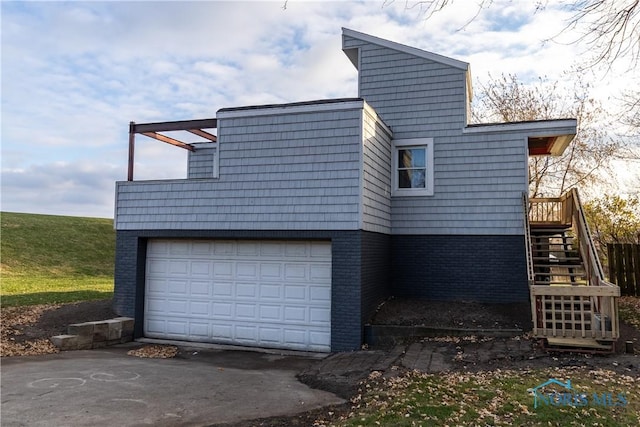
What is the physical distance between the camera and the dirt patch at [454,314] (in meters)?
9.21

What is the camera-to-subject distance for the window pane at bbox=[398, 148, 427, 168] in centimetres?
1173

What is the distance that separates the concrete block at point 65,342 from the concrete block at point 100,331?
0.40 m

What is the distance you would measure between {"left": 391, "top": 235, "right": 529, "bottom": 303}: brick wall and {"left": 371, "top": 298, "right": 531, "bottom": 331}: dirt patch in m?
0.37

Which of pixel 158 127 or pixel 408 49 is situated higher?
pixel 408 49

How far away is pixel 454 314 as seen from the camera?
32.1 feet

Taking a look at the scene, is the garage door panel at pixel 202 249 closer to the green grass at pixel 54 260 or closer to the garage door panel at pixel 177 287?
the garage door panel at pixel 177 287

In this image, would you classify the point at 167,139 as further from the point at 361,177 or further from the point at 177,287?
the point at 361,177

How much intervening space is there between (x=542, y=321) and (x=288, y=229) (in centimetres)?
508

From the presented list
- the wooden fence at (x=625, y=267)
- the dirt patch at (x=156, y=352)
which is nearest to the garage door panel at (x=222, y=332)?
the dirt patch at (x=156, y=352)

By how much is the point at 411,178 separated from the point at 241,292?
5.15 metres

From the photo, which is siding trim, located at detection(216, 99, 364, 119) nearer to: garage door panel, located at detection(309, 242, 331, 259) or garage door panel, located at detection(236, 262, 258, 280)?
garage door panel, located at detection(309, 242, 331, 259)

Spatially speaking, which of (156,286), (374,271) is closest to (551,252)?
(374,271)

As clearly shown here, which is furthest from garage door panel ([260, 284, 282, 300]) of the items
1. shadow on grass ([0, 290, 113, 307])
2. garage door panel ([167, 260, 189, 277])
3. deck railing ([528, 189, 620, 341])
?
shadow on grass ([0, 290, 113, 307])

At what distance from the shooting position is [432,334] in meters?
8.87
